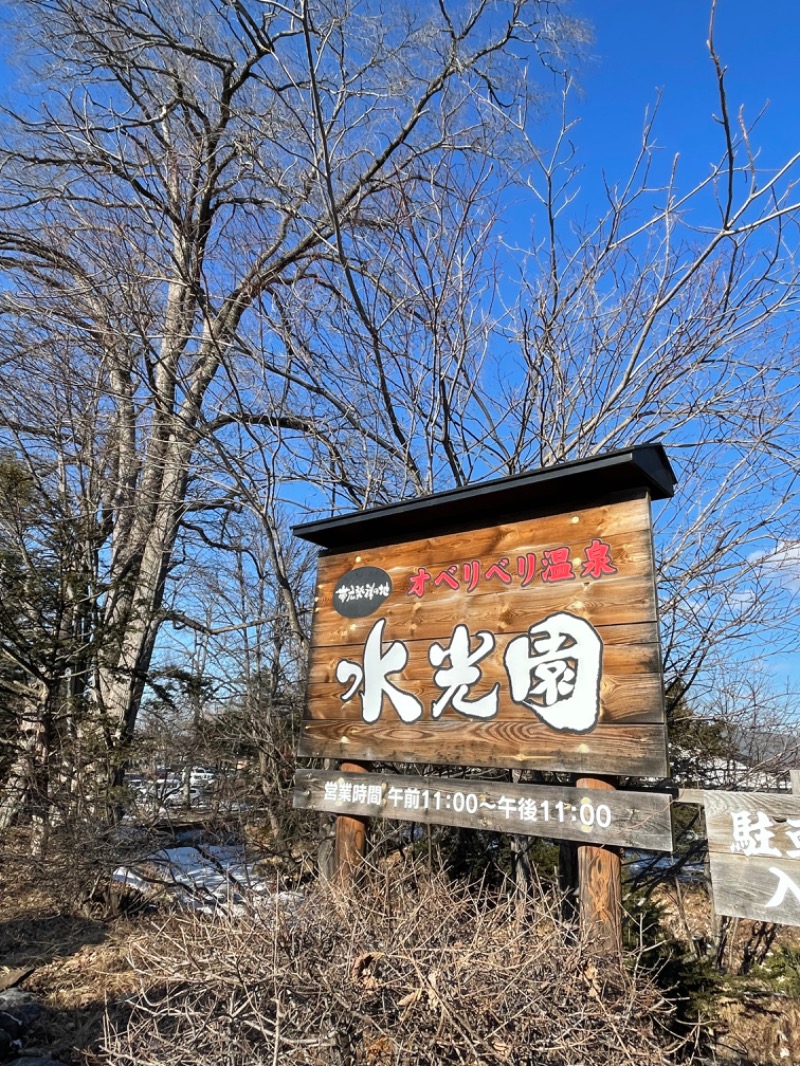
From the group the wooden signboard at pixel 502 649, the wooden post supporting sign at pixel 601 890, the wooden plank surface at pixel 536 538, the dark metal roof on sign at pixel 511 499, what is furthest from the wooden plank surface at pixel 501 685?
the dark metal roof on sign at pixel 511 499

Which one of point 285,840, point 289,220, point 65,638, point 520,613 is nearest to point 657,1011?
point 520,613

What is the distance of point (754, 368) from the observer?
4617mm

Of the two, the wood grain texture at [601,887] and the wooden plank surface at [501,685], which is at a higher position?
the wooden plank surface at [501,685]

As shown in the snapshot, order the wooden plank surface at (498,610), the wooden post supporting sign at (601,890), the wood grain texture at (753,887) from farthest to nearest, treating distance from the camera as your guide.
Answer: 1. the wooden plank surface at (498,610)
2. the wooden post supporting sign at (601,890)
3. the wood grain texture at (753,887)

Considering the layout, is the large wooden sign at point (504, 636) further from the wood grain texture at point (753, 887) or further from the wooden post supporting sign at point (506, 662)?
the wood grain texture at point (753, 887)

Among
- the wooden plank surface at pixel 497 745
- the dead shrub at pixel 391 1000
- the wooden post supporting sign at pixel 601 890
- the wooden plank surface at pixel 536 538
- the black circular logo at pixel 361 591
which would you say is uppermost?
the wooden plank surface at pixel 536 538

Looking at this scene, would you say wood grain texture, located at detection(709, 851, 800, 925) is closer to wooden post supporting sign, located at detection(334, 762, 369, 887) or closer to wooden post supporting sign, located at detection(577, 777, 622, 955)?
wooden post supporting sign, located at detection(577, 777, 622, 955)

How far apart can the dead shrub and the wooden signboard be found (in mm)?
782

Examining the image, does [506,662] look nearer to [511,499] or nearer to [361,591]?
[511,499]

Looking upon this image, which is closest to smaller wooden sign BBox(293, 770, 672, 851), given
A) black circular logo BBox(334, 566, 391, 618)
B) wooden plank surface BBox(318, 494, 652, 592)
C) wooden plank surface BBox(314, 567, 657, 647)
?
wooden plank surface BBox(314, 567, 657, 647)

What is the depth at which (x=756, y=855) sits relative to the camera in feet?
7.86

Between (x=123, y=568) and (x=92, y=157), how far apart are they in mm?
4842

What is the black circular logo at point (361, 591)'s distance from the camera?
12.5 ft

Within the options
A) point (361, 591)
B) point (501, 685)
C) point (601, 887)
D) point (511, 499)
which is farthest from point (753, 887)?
point (361, 591)
